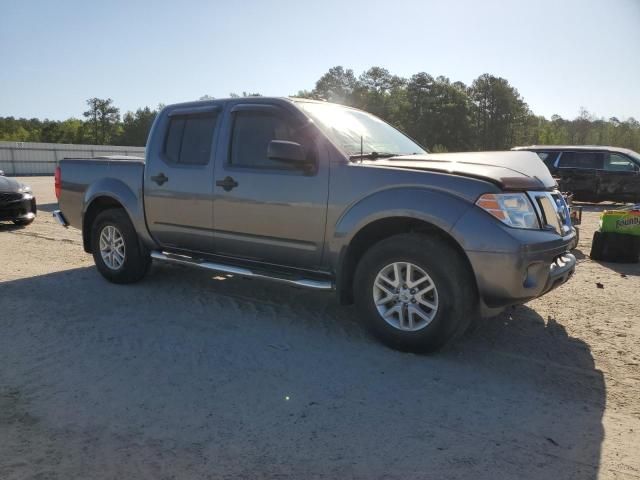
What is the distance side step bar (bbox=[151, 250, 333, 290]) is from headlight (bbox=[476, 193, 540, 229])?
1357 mm

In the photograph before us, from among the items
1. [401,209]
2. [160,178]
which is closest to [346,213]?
[401,209]

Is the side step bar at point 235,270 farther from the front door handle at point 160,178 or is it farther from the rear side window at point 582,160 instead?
the rear side window at point 582,160

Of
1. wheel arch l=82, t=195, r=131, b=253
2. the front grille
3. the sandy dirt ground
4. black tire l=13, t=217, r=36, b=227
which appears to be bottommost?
black tire l=13, t=217, r=36, b=227

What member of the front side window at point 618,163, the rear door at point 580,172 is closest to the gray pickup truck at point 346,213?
the rear door at point 580,172

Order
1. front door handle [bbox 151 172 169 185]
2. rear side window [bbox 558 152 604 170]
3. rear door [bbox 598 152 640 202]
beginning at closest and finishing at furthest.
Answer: front door handle [bbox 151 172 169 185] < rear door [bbox 598 152 640 202] < rear side window [bbox 558 152 604 170]

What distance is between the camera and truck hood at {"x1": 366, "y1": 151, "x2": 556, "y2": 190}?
3.68m

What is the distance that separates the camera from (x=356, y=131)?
475 centimetres

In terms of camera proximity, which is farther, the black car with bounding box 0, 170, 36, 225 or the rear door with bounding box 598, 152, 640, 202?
the rear door with bounding box 598, 152, 640, 202

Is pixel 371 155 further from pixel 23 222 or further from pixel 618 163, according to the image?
pixel 618 163

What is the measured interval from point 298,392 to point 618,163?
541 inches

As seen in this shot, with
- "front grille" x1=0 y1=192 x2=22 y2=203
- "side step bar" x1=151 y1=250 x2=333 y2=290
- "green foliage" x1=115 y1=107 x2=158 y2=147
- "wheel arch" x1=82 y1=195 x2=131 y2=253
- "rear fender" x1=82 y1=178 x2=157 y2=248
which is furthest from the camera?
"green foliage" x1=115 y1=107 x2=158 y2=147

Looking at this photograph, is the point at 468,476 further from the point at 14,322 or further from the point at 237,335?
the point at 14,322

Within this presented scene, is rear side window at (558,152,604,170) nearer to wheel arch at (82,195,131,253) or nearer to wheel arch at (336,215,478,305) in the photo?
wheel arch at (336,215,478,305)

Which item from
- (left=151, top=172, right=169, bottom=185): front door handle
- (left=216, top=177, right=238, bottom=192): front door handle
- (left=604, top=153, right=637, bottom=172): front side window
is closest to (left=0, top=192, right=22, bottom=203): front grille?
(left=151, top=172, right=169, bottom=185): front door handle
